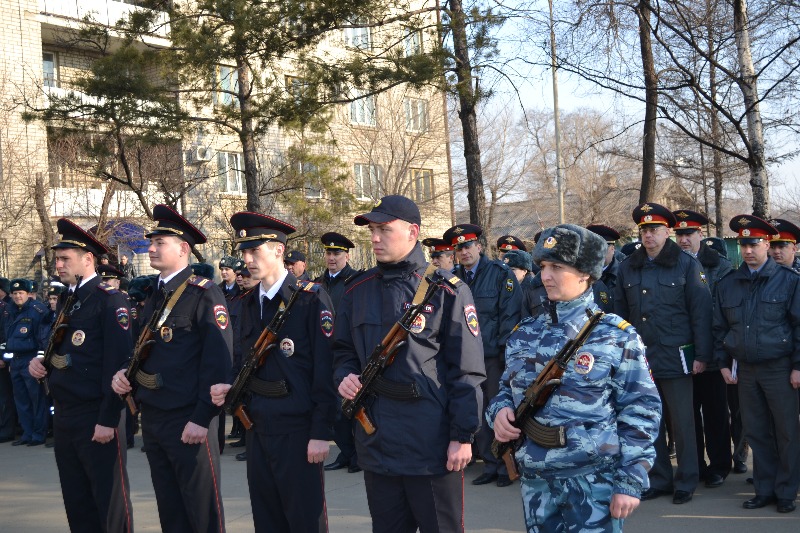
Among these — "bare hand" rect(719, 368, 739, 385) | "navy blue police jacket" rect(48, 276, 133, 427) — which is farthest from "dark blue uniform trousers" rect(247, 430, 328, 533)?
"bare hand" rect(719, 368, 739, 385)

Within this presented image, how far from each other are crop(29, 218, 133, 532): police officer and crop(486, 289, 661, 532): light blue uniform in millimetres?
3362

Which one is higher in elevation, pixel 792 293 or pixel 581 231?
pixel 581 231

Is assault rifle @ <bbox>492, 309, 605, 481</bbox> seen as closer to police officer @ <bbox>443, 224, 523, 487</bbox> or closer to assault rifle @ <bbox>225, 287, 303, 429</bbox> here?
assault rifle @ <bbox>225, 287, 303, 429</bbox>

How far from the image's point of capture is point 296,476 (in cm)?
484

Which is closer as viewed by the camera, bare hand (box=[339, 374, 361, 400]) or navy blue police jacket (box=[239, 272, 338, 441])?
bare hand (box=[339, 374, 361, 400])

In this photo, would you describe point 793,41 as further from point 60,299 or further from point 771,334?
point 60,299

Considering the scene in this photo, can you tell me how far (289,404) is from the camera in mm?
4895

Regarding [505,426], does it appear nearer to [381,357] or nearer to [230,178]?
[381,357]

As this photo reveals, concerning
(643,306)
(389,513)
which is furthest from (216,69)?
(389,513)

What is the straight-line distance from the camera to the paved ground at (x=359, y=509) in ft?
21.2

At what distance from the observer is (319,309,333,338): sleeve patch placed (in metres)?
4.97

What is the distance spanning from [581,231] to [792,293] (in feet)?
12.4

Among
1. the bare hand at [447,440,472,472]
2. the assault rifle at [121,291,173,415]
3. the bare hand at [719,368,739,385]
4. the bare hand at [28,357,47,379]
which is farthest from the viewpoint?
the bare hand at [719,368,739,385]


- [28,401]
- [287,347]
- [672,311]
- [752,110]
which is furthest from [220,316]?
[28,401]
